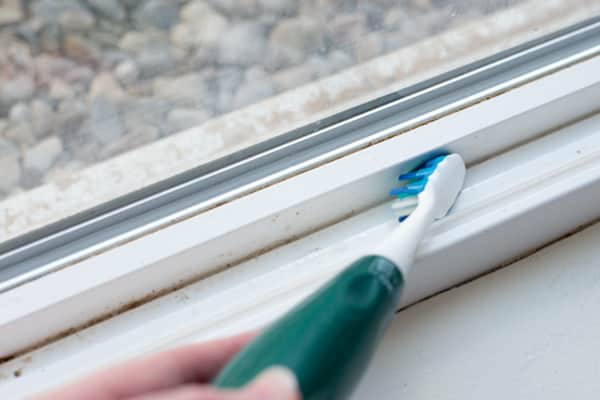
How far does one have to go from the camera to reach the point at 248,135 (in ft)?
1.72

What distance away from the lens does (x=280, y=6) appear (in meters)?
0.57

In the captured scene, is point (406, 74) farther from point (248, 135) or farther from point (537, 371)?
point (537, 371)

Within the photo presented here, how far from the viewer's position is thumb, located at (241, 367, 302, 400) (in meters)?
0.25

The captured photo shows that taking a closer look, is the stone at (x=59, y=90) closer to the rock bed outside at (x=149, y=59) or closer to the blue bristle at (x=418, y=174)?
the rock bed outside at (x=149, y=59)

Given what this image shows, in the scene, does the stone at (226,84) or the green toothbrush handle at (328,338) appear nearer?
the green toothbrush handle at (328,338)

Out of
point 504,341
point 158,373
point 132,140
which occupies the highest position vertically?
point 132,140

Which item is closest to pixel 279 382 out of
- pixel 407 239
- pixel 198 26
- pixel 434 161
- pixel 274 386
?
pixel 274 386

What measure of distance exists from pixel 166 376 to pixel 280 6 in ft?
1.18

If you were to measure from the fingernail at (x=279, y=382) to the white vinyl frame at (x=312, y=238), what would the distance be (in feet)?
0.53

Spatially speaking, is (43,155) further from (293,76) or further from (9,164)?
(293,76)

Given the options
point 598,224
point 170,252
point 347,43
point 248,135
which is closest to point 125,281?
point 170,252

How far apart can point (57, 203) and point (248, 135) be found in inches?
6.3

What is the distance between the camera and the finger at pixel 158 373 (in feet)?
1.01

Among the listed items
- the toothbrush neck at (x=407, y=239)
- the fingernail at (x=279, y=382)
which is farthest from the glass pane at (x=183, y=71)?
the fingernail at (x=279, y=382)
